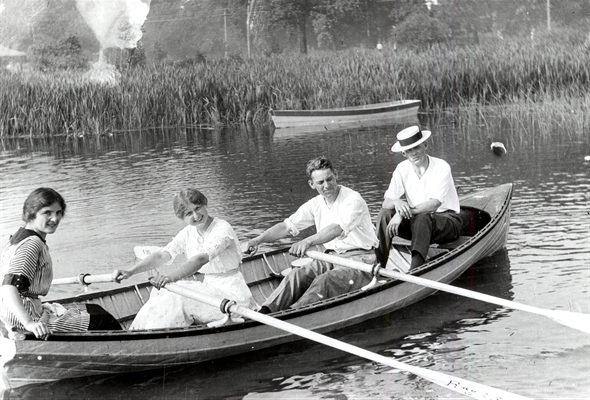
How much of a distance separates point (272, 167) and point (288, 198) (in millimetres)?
3065

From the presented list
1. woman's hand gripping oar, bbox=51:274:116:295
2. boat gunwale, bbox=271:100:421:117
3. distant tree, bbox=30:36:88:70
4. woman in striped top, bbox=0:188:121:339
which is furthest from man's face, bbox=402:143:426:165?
distant tree, bbox=30:36:88:70

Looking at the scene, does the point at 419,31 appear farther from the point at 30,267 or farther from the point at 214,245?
the point at 30,267

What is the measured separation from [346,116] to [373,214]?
10.7 meters

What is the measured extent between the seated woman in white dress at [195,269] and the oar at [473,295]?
2.49 ft

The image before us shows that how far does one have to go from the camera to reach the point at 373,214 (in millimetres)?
11633

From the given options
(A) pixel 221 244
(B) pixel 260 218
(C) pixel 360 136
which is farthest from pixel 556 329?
(C) pixel 360 136

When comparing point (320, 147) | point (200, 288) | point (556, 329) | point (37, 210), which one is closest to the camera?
point (37, 210)

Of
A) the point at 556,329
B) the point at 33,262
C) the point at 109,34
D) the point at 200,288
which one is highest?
the point at 109,34

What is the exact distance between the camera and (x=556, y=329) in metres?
7.21

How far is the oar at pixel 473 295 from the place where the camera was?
6.54 metres

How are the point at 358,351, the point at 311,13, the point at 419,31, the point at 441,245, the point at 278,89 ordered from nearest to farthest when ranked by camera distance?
the point at 358,351
the point at 441,245
the point at 278,89
the point at 419,31
the point at 311,13

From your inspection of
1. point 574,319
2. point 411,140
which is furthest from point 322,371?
point 411,140

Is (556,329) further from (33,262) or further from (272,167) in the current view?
(272,167)

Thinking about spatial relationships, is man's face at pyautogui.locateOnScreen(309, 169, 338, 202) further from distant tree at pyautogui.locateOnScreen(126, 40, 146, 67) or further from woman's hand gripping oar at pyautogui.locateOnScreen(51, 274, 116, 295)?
distant tree at pyautogui.locateOnScreen(126, 40, 146, 67)
